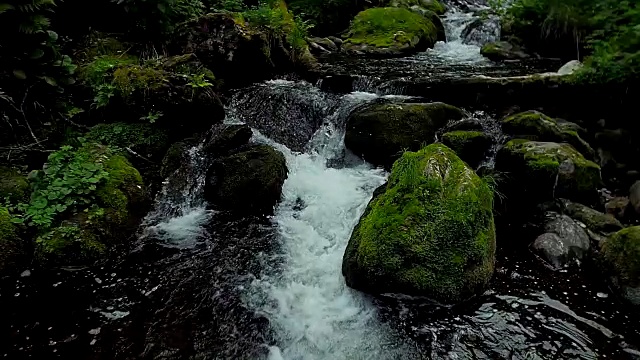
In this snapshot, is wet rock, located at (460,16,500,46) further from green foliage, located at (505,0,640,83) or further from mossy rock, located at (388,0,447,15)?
mossy rock, located at (388,0,447,15)

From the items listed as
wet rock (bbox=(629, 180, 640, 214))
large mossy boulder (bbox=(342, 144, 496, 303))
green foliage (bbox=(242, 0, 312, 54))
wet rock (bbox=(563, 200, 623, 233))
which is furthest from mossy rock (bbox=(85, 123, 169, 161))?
wet rock (bbox=(629, 180, 640, 214))

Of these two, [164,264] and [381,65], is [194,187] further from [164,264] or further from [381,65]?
[381,65]

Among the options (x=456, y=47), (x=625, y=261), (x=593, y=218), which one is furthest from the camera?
(x=456, y=47)

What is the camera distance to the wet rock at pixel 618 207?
18.3 feet

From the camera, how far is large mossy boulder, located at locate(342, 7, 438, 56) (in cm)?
1133

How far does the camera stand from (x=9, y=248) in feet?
14.3

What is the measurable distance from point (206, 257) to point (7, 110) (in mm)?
3301

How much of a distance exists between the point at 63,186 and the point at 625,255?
5961 mm

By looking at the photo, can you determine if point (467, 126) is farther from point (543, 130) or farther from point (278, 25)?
point (278, 25)

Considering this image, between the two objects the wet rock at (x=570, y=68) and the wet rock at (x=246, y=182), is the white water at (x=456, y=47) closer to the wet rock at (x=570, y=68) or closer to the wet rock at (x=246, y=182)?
the wet rock at (x=570, y=68)

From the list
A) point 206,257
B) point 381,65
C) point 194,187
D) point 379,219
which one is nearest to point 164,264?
point 206,257

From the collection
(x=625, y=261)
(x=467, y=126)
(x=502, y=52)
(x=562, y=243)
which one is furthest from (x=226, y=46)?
(x=625, y=261)

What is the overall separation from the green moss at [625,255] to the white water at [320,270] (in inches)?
92.2

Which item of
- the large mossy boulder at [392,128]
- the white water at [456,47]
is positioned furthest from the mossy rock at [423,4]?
the large mossy boulder at [392,128]
